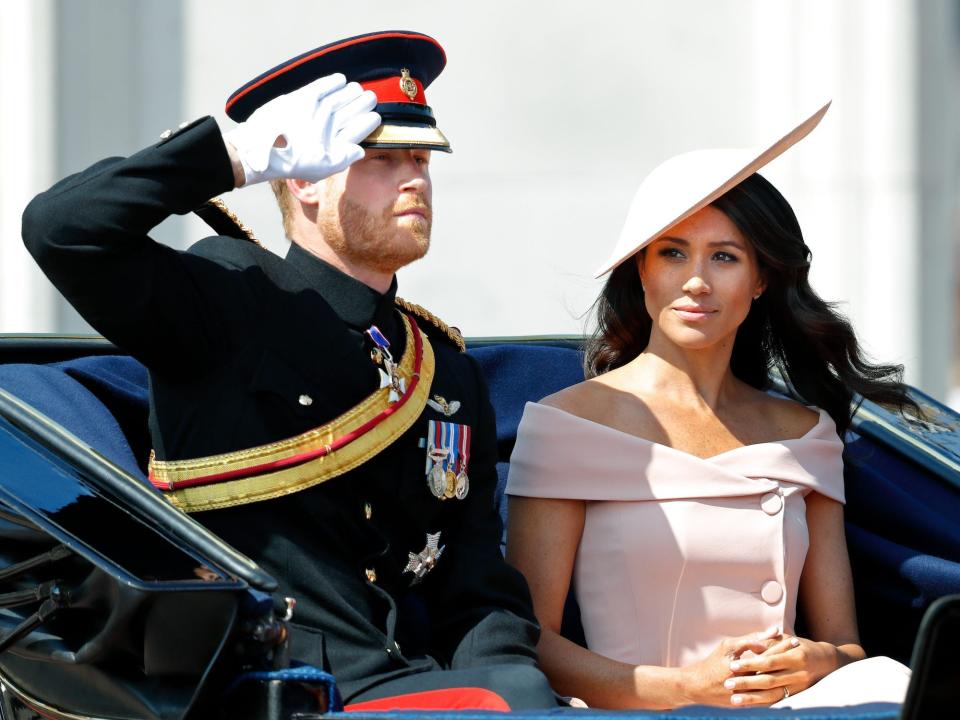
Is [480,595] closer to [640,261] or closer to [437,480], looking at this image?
[437,480]

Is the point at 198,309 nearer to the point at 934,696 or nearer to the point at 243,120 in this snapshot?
the point at 243,120

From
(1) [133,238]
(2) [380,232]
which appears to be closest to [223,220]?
(2) [380,232]

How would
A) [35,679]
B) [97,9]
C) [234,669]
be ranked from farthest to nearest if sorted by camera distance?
1. [97,9]
2. [35,679]
3. [234,669]

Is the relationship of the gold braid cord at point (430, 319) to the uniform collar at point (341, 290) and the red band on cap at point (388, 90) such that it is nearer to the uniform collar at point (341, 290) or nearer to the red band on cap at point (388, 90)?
the uniform collar at point (341, 290)

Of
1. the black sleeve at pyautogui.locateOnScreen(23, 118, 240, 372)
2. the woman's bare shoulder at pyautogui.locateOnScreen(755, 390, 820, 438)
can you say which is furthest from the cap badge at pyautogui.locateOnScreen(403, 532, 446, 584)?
the woman's bare shoulder at pyautogui.locateOnScreen(755, 390, 820, 438)

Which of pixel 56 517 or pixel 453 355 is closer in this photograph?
pixel 56 517

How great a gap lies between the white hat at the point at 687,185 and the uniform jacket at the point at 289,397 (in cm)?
45

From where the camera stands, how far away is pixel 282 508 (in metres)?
2.39

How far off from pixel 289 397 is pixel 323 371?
0.08m

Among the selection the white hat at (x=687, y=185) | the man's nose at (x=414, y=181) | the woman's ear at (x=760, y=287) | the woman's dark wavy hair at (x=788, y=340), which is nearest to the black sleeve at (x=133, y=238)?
the man's nose at (x=414, y=181)

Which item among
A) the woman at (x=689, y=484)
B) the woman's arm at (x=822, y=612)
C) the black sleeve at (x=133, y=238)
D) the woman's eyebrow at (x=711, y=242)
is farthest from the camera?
the woman's eyebrow at (x=711, y=242)

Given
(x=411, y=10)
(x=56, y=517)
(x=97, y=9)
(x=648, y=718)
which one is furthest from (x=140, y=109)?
(x=648, y=718)

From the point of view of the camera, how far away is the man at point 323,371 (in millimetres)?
2205

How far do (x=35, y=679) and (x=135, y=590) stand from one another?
299 millimetres
